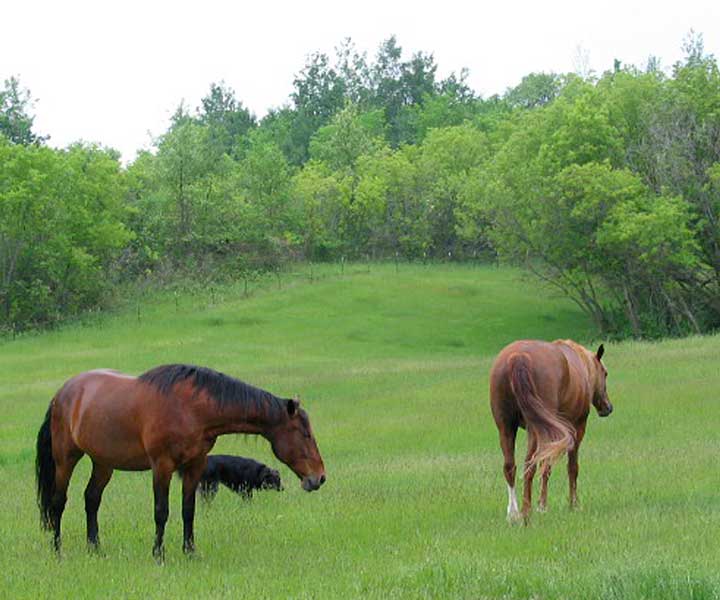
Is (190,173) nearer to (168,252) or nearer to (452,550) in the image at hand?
(168,252)

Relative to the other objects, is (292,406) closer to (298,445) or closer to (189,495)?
(298,445)

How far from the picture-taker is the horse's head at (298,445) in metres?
9.87

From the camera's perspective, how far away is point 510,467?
37.0 ft

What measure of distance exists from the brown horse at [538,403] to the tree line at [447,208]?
3457cm

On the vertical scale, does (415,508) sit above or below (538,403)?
below

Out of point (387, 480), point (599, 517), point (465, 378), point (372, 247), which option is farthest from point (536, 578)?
point (372, 247)

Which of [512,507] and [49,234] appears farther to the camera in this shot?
[49,234]

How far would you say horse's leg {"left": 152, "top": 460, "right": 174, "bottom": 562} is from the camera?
9555 millimetres

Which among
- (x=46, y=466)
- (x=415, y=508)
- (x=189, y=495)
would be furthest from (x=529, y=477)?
(x=46, y=466)

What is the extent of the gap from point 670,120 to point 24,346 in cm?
3386

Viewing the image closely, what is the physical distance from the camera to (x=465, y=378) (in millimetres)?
29359

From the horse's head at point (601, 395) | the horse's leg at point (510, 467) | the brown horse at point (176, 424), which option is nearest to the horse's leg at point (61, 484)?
the brown horse at point (176, 424)

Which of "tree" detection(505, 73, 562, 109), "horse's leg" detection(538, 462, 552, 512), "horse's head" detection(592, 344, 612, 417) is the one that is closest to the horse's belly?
"horse's leg" detection(538, 462, 552, 512)

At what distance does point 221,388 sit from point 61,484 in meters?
2.31
